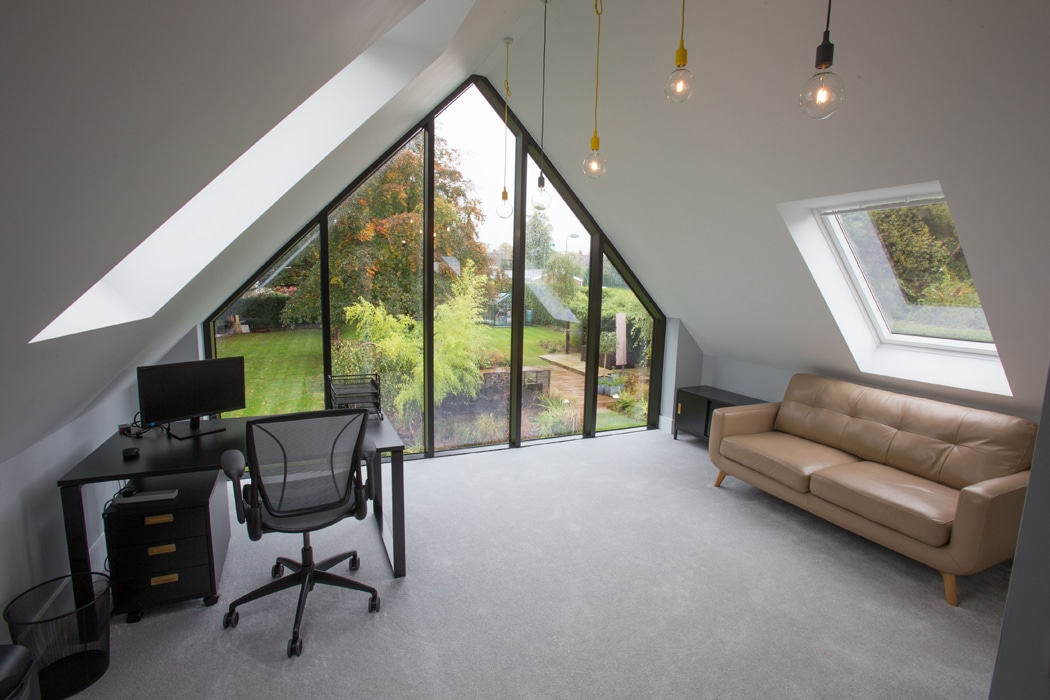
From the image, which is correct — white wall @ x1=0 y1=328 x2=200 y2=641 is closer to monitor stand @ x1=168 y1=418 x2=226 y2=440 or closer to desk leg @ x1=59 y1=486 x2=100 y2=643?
desk leg @ x1=59 y1=486 x2=100 y2=643

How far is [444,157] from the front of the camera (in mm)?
4199

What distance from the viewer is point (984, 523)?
2.51 m

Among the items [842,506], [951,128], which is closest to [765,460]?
[842,506]

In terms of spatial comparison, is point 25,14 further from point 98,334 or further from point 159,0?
point 98,334

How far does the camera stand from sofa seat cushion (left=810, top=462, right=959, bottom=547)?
268cm

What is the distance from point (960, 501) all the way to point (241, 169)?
3.76m

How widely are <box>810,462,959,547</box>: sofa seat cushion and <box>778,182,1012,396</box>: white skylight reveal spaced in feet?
2.65

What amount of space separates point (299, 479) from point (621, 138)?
113 inches

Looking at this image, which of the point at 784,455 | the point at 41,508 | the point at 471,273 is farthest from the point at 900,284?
the point at 41,508

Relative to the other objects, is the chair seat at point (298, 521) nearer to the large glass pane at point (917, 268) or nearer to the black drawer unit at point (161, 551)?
the black drawer unit at point (161, 551)

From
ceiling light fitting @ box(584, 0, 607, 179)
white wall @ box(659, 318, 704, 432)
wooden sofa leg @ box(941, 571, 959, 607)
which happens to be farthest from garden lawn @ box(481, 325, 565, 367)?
wooden sofa leg @ box(941, 571, 959, 607)

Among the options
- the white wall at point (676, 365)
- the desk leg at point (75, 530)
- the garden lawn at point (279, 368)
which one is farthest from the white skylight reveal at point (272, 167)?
the white wall at point (676, 365)

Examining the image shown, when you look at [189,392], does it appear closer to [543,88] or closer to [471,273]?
[471,273]

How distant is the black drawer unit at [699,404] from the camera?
4820 millimetres
